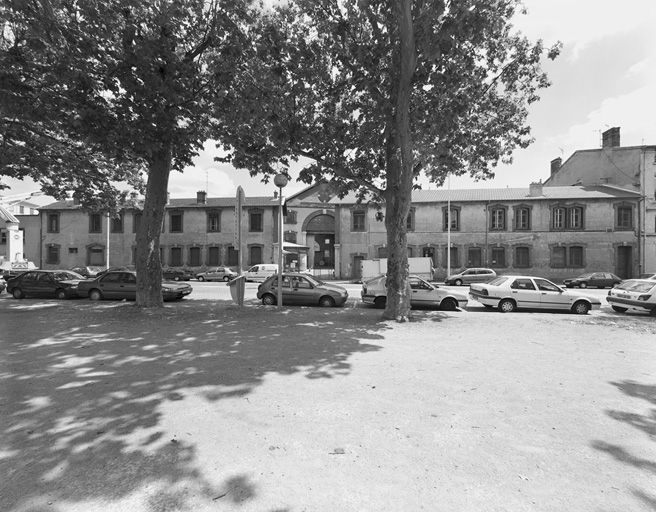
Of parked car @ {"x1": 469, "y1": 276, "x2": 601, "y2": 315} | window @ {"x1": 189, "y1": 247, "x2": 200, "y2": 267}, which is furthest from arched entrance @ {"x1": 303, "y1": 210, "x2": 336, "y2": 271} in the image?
parked car @ {"x1": 469, "y1": 276, "x2": 601, "y2": 315}

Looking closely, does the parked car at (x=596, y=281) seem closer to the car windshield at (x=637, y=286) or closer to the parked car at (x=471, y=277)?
the parked car at (x=471, y=277)

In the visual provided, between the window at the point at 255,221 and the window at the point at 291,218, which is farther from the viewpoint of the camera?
the window at the point at 291,218

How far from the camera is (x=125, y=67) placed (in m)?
8.84

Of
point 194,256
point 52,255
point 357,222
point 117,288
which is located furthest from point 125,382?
point 52,255

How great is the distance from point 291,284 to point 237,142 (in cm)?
619

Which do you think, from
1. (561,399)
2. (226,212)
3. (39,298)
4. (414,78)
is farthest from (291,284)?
(226,212)

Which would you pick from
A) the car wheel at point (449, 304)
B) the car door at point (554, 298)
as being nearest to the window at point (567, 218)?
the car door at point (554, 298)

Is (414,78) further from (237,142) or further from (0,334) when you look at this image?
(0,334)

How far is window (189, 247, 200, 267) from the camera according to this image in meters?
35.7

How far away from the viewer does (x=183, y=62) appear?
997 cm

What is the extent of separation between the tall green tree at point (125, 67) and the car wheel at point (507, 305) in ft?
40.1

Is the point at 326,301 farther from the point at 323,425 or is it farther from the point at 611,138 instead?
the point at 611,138

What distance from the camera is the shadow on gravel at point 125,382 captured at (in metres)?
2.74

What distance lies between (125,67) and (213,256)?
91.5 ft
